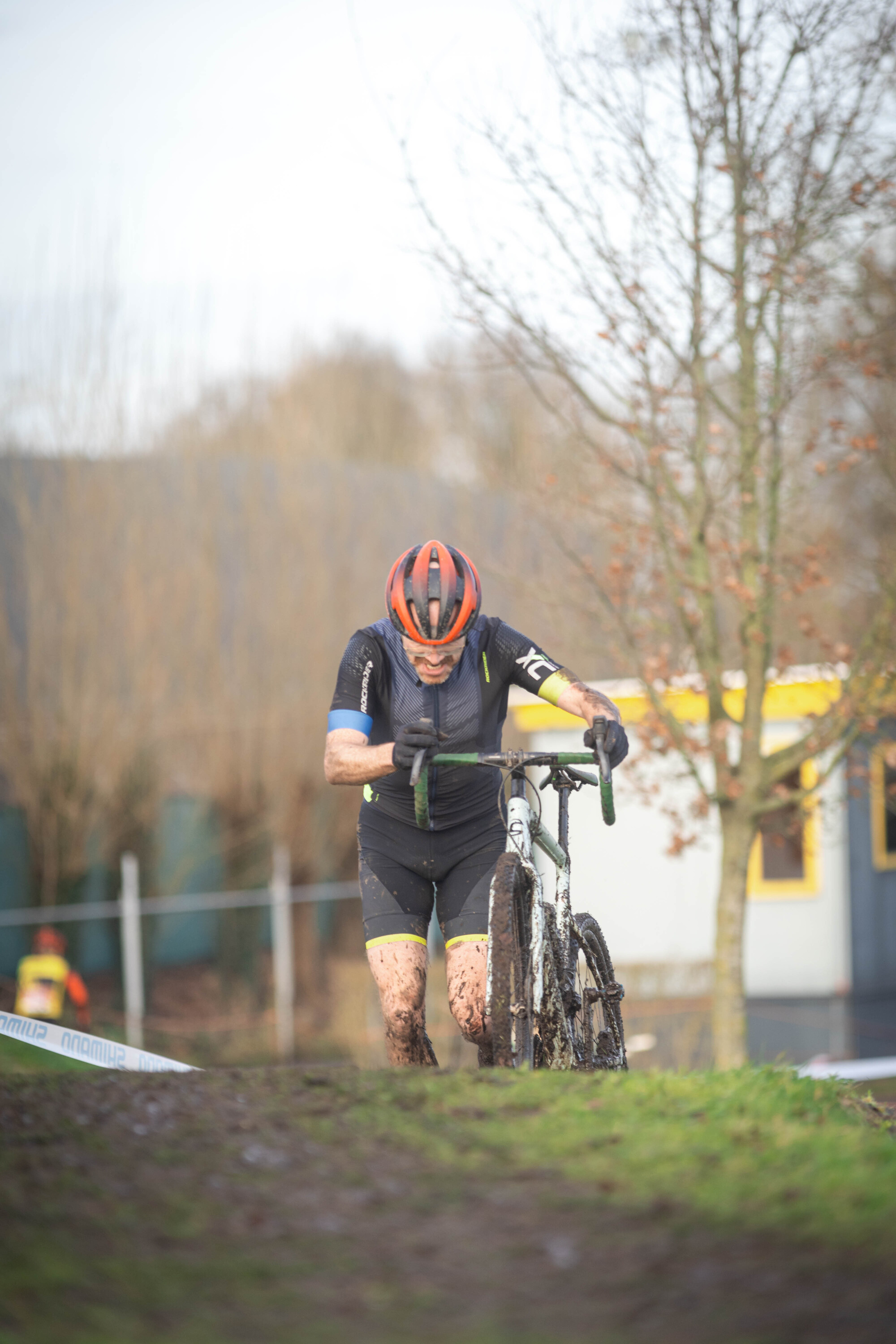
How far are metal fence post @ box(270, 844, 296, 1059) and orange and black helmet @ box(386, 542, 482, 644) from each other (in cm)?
1158

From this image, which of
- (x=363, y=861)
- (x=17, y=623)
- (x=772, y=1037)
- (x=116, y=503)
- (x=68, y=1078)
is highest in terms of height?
(x=116, y=503)

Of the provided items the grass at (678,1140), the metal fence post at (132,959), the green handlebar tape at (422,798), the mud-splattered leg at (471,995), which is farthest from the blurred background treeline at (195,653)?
the grass at (678,1140)

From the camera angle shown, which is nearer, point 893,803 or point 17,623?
point 893,803

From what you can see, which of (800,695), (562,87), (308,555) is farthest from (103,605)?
(562,87)

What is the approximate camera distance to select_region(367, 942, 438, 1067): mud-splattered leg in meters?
4.93

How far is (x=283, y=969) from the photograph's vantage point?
16.1 m

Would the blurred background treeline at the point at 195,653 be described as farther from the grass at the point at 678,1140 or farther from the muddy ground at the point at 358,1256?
the muddy ground at the point at 358,1256

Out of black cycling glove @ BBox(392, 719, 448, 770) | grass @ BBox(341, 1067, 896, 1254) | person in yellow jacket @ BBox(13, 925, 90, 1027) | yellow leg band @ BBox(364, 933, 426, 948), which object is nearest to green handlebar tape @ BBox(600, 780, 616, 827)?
black cycling glove @ BBox(392, 719, 448, 770)

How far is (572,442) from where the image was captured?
29.7ft

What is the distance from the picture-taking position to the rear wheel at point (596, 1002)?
5148 millimetres

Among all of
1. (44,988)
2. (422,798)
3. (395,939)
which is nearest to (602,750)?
(422,798)

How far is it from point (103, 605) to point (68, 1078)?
1477 cm

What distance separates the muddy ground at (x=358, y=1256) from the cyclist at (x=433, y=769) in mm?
1717

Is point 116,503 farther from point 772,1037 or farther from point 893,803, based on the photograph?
point 893,803
